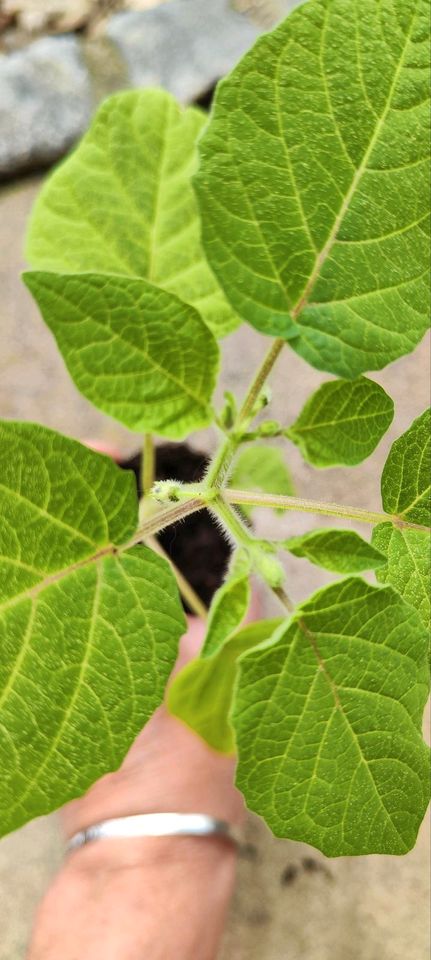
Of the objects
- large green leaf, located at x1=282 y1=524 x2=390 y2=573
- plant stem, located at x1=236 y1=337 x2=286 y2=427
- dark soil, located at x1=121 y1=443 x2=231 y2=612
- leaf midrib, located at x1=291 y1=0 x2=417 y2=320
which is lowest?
dark soil, located at x1=121 y1=443 x2=231 y2=612

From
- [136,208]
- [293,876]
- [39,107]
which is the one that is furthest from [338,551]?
[39,107]

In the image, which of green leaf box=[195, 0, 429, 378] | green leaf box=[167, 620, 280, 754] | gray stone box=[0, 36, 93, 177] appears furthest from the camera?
gray stone box=[0, 36, 93, 177]

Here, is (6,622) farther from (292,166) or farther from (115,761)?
(292,166)

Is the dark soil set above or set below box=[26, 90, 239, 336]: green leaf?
below

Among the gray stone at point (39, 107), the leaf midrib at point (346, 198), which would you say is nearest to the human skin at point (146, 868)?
the leaf midrib at point (346, 198)

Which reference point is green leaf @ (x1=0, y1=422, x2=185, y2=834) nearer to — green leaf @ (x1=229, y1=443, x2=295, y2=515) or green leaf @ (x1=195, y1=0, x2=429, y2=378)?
green leaf @ (x1=195, y1=0, x2=429, y2=378)

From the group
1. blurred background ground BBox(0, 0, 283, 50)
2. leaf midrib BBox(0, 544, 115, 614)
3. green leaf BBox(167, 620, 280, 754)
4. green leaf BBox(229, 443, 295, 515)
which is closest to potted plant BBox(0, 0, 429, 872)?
leaf midrib BBox(0, 544, 115, 614)

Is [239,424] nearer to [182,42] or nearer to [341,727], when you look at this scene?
[341,727]

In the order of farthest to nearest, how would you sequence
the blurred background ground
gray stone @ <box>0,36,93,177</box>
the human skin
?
the blurred background ground, gray stone @ <box>0,36,93,177</box>, the human skin
